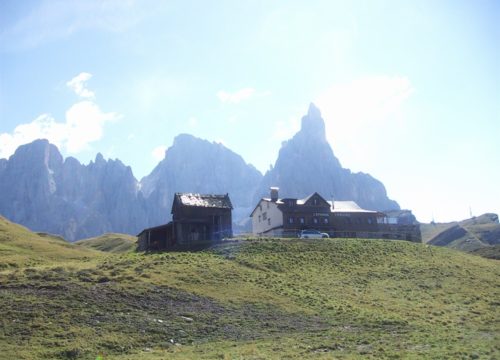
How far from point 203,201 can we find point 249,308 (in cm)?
3587

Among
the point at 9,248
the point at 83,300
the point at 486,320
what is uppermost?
the point at 9,248

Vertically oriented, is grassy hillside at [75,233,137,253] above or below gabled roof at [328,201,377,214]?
below

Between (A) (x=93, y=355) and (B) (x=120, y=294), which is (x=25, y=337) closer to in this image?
(A) (x=93, y=355)

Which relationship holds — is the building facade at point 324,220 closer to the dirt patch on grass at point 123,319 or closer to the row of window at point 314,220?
the row of window at point 314,220

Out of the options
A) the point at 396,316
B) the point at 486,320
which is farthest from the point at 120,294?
the point at 486,320

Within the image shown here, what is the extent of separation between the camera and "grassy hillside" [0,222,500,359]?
26375 mm

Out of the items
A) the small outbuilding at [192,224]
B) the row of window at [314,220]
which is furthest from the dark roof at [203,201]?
the row of window at [314,220]

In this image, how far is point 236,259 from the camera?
5316cm

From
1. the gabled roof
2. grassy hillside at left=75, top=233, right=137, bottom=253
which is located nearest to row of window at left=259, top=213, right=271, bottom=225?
the gabled roof

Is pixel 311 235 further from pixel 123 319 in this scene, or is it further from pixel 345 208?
pixel 123 319

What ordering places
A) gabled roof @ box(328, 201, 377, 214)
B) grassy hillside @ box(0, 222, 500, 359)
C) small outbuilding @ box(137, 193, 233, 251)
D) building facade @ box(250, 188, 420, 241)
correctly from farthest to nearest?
gabled roof @ box(328, 201, 377, 214) → building facade @ box(250, 188, 420, 241) → small outbuilding @ box(137, 193, 233, 251) → grassy hillside @ box(0, 222, 500, 359)

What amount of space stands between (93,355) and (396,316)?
23369 millimetres

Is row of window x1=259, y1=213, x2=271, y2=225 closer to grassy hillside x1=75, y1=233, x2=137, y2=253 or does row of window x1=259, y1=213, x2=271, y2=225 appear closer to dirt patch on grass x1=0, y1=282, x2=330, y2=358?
grassy hillside x1=75, y1=233, x2=137, y2=253

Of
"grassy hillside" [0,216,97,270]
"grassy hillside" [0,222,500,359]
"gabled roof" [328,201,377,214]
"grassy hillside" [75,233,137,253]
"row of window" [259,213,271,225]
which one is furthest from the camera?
"grassy hillside" [75,233,137,253]
